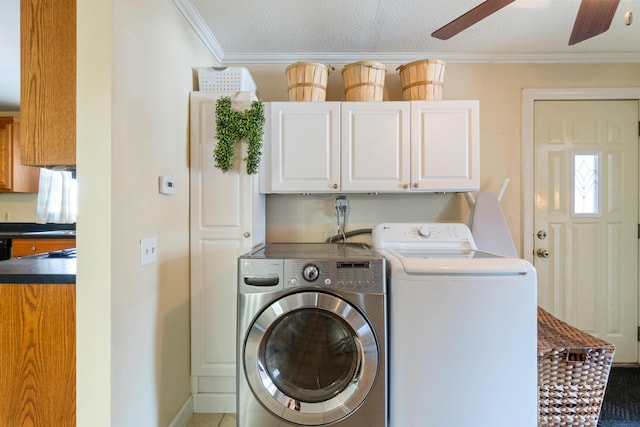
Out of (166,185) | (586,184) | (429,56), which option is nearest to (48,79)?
(166,185)

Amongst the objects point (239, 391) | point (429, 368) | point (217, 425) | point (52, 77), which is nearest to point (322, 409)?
point (239, 391)

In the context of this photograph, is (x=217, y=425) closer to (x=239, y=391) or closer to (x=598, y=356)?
(x=239, y=391)

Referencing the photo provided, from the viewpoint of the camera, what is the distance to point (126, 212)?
1.22 meters

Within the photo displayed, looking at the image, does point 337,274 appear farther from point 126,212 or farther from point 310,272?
point 126,212

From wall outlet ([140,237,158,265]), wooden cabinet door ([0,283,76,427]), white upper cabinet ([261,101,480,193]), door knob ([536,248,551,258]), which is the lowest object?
wooden cabinet door ([0,283,76,427])

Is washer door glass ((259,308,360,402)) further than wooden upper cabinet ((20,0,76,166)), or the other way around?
washer door glass ((259,308,360,402))

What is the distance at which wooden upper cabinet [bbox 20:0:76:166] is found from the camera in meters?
1.19

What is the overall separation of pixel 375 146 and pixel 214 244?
1221mm

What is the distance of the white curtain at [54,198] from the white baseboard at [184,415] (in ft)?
9.71

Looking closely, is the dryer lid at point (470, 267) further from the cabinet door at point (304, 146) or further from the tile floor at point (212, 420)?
the tile floor at point (212, 420)

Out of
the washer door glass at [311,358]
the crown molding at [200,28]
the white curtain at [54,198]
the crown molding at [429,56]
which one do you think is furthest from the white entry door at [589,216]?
the white curtain at [54,198]

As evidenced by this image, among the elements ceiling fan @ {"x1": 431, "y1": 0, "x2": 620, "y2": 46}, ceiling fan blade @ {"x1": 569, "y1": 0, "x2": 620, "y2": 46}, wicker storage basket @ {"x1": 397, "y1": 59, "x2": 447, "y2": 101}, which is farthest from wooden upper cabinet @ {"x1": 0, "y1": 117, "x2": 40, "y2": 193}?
ceiling fan blade @ {"x1": 569, "y1": 0, "x2": 620, "y2": 46}

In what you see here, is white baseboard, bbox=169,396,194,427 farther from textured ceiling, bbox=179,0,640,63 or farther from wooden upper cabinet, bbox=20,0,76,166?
textured ceiling, bbox=179,0,640,63

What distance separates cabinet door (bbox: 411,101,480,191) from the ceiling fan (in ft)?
Result: 1.97
